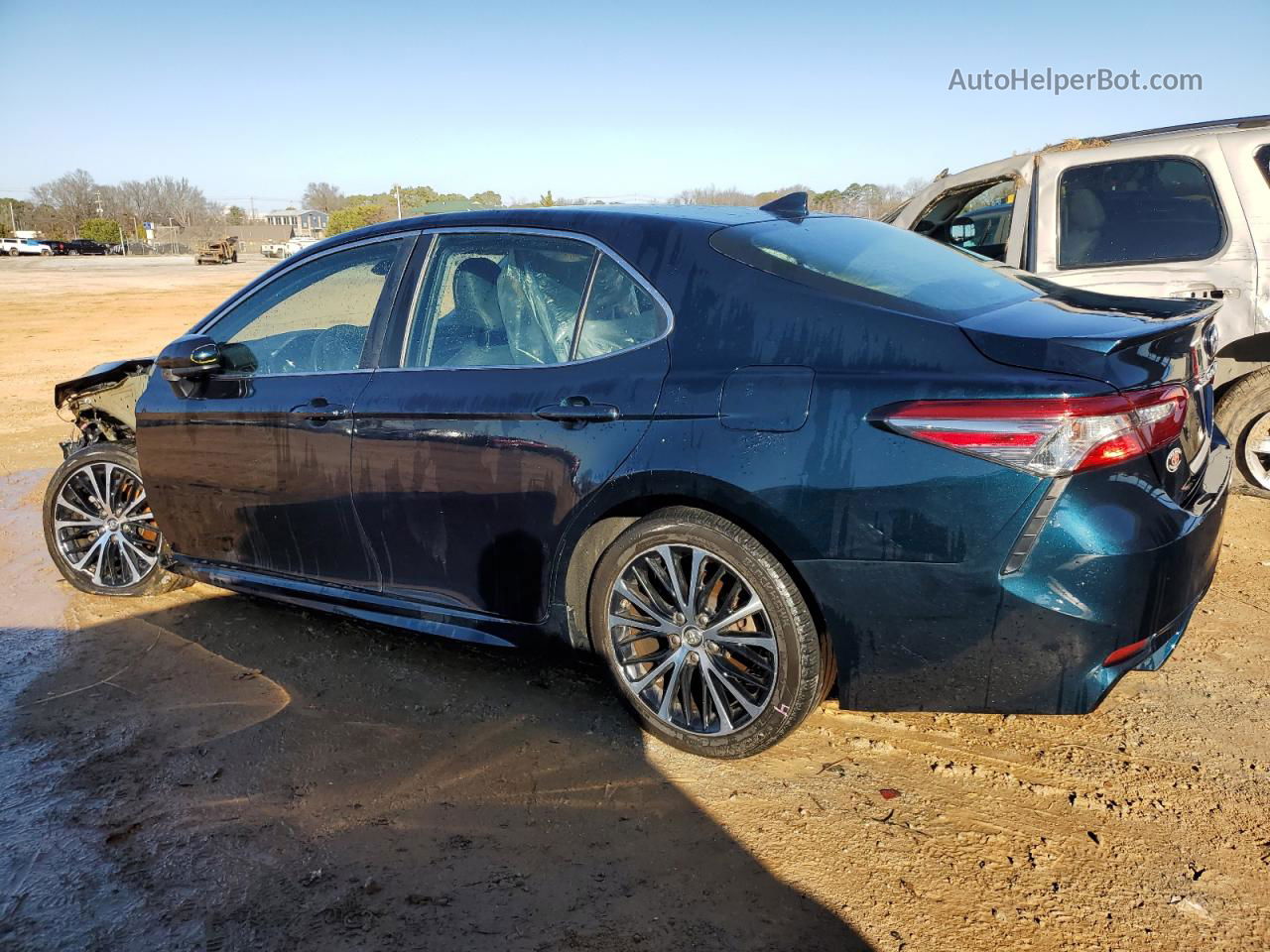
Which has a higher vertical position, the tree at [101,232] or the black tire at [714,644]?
the tree at [101,232]

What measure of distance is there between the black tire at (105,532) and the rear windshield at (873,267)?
3348 mm

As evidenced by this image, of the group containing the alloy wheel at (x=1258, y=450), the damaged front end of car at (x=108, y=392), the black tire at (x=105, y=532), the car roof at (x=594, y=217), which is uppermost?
the car roof at (x=594, y=217)

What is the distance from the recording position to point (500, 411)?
10.8 feet

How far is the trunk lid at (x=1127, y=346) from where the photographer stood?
100 inches

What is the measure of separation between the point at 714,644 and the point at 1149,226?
4.03m

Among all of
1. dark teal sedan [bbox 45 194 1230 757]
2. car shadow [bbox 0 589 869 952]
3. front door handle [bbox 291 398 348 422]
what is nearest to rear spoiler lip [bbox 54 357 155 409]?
dark teal sedan [bbox 45 194 1230 757]

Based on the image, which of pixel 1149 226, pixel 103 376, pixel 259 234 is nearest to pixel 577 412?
pixel 103 376

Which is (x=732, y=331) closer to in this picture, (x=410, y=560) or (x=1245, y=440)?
(x=410, y=560)

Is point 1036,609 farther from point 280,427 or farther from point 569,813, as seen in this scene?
point 280,427

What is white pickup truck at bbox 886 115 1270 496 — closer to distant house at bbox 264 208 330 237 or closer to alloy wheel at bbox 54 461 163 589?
alloy wheel at bbox 54 461 163 589

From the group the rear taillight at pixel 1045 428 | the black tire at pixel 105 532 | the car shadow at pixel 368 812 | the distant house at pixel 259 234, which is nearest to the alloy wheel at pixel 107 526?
the black tire at pixel 105 532

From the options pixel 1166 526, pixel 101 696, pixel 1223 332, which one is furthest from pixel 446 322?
pixel 1223 332

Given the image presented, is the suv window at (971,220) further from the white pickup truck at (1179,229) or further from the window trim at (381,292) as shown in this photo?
the window trim at (381,292)

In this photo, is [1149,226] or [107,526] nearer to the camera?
[107,526]
